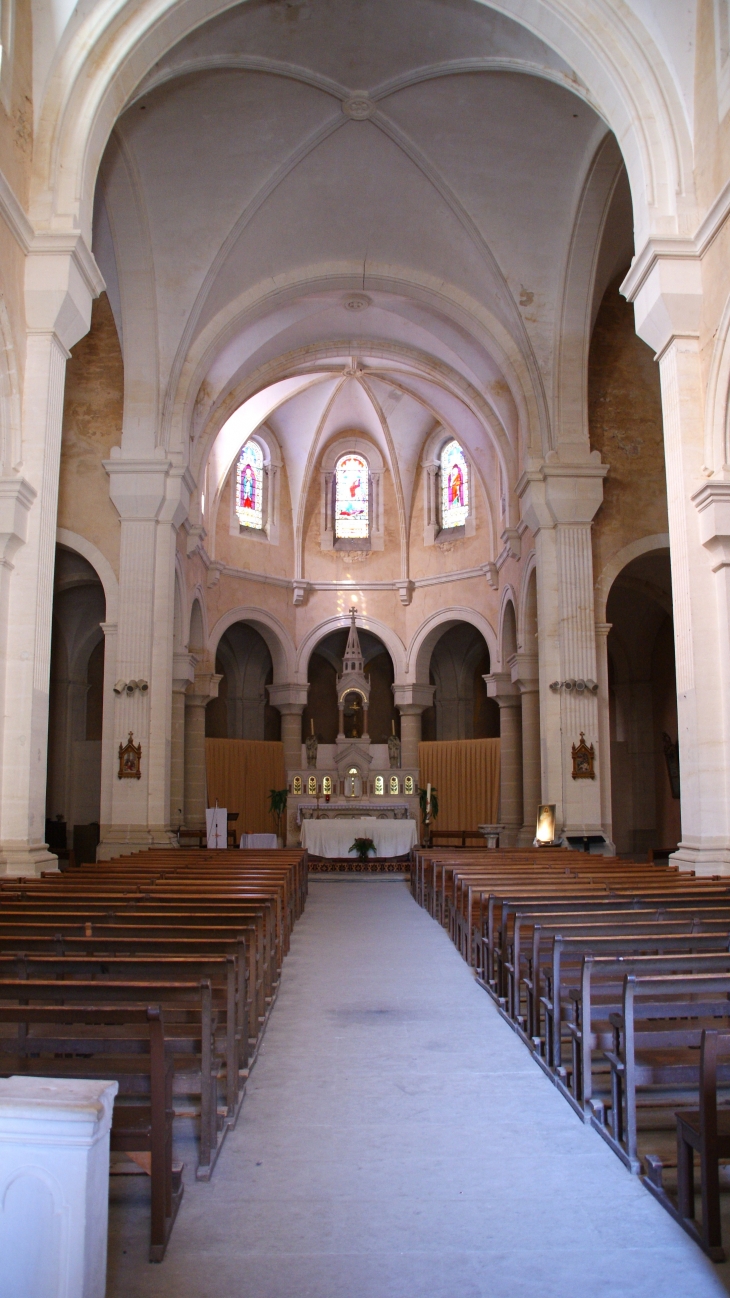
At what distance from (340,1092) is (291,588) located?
22.9 meters

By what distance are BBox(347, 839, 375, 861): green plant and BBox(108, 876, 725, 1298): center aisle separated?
1238cm

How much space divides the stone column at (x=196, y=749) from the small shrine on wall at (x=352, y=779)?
81.4 inches

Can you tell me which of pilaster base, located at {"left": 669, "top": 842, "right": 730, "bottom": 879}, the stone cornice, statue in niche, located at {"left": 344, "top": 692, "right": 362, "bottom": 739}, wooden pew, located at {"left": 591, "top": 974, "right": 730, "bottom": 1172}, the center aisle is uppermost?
the stone cornice

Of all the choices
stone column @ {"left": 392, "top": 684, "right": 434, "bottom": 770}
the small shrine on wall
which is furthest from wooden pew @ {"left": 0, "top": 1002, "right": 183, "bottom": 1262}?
stone column @ {"left": 392, "top": 684, "right": 434, "bottom": 770}

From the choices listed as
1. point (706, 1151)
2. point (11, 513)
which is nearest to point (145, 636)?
point (11, 513)

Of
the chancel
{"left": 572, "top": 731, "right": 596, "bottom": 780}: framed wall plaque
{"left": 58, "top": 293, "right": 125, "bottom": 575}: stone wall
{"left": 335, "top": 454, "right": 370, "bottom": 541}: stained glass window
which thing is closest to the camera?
the chancel

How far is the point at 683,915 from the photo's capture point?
607 cm

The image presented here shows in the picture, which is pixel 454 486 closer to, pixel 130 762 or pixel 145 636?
pixel 145 636

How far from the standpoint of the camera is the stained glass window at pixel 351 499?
28.9 m

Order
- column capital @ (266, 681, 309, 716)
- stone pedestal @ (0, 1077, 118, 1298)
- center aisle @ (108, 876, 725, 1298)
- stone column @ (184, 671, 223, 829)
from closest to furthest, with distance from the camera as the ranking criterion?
stone pedestal @ (0, 1077, 118, 1298)
center aisle @ (108, 876, 725, 1298)
stone column @ (184, 671, 223, 829)
column capital @ (266, 681, 309, 716)

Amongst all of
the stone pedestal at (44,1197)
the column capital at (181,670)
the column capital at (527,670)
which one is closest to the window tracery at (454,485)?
the column capital at (527,670)

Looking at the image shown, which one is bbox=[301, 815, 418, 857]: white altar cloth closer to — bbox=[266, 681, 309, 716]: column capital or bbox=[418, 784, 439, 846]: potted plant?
bbox=[418, 784, 439, 846]: potted plant

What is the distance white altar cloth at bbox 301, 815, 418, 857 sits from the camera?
19.2m

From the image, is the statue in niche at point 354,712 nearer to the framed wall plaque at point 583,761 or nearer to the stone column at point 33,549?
the framed wall plaque at point 583,761
